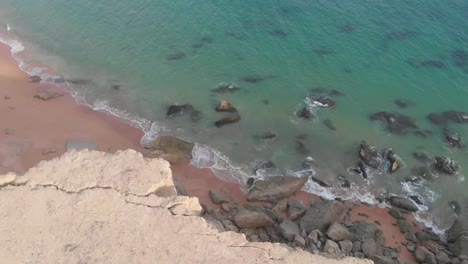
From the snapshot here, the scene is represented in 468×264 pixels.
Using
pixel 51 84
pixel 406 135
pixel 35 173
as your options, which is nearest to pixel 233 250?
pixel 35 173

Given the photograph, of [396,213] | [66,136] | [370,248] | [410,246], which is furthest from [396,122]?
[66,136]

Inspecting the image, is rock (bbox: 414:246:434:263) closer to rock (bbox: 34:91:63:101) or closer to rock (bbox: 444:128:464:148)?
rock (bbox: 444:128:464:148)

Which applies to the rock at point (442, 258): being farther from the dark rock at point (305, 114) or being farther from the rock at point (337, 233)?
the dark rock at point (305, 114)

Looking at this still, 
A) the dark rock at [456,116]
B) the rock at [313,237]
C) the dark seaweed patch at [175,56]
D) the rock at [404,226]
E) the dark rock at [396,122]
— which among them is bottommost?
the dark seaweed patch at [175,56]

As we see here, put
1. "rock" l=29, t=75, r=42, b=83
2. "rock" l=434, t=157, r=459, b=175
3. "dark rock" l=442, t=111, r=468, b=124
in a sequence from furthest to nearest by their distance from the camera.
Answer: "rock" l=29, t=75, r=42, b=83 < "dark rock" l=442, t=111, r=468, b=124 < "rock" l=434, t=157, r=459, b=175

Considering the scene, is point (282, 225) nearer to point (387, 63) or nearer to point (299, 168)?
point (299, 168)

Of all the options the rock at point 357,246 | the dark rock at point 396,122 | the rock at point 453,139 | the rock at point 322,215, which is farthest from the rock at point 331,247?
the rock at point 453,139

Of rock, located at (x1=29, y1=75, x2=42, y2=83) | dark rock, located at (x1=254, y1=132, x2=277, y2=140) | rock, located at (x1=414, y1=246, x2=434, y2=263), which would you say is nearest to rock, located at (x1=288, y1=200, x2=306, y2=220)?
rock, located at (x1=414, y1=246, x2=434, y2=263)
